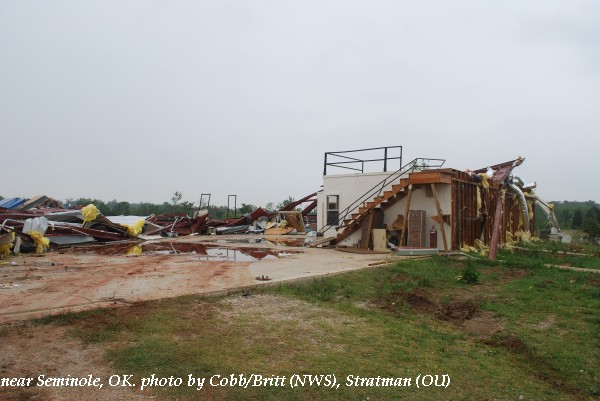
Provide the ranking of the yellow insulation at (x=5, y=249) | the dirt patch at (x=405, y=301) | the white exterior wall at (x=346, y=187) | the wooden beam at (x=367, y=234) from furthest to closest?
the white exterior wall at (x=346, y=187) < the wooden beam at (x=367, y=234) < the yellow insulation at (x=5, y=249) < the dirt patch at (x=405, y=301)

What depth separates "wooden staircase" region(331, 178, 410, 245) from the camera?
17.8 metres

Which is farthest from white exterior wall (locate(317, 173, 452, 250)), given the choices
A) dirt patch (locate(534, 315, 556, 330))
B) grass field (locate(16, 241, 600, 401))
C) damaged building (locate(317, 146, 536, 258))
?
dirt patch (locate(534, 315, 556, 330))

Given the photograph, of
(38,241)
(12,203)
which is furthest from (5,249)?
(12,203)

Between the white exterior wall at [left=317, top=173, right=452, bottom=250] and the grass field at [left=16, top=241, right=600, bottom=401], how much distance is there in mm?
7333

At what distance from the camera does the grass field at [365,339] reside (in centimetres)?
503

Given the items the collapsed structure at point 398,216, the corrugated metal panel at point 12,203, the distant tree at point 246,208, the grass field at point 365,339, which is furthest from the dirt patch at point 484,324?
the distant tree at point 246,208

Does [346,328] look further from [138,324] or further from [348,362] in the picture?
[138,324]

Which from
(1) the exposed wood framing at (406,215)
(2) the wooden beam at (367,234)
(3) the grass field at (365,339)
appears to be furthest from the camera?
(2) the wooden beam at (367,234)

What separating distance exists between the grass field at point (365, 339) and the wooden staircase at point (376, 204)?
798 cm

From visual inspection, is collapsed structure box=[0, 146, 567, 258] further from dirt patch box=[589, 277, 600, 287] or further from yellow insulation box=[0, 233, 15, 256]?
dirt patch box=[589, 277, 600, 287]

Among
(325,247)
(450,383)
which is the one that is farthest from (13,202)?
(450,383)

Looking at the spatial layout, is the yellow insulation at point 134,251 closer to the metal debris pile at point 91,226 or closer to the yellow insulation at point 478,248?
the metal debris pile at point 91,226

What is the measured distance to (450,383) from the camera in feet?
16.8

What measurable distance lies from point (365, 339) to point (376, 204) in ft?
40.0
